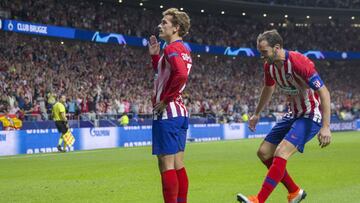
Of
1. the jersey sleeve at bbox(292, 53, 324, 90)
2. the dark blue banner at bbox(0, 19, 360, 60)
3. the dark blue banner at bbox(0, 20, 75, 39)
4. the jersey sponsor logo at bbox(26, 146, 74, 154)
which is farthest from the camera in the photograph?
the dark blue banner at bbox(0, 19, 360, 60)

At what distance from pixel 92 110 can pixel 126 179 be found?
65.0ft

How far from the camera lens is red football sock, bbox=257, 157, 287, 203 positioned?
808 cm

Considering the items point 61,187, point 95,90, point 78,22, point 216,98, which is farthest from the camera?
point 216,98

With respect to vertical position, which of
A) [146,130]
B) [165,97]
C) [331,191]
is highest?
[165,97]

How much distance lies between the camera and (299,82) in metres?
8.47

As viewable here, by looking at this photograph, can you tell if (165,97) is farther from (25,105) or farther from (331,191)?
(25,105)

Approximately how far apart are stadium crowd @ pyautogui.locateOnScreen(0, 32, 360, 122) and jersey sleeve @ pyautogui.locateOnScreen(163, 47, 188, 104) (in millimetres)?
21698

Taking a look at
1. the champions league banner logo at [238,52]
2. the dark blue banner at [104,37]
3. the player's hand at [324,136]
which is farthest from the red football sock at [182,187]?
the champions league banner logo at [238,52]

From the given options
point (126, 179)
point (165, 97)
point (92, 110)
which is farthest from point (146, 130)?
point (165, 97)

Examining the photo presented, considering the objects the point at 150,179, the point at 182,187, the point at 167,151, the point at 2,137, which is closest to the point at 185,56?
the point at 167,151

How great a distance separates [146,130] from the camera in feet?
106

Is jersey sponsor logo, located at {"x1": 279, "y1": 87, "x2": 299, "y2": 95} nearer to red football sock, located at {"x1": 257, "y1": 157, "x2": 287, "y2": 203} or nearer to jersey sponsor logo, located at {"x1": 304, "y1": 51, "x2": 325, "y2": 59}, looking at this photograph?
red football sock, located at {"x1": 257, "y1": 157, "x2": 287, "y2": 203}

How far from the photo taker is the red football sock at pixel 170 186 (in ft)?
23.9

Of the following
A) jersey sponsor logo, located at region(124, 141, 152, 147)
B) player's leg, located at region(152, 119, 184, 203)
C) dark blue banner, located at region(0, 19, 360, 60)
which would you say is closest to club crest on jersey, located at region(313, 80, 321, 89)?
player's leg, located at region(152, 119, 184, 203)
